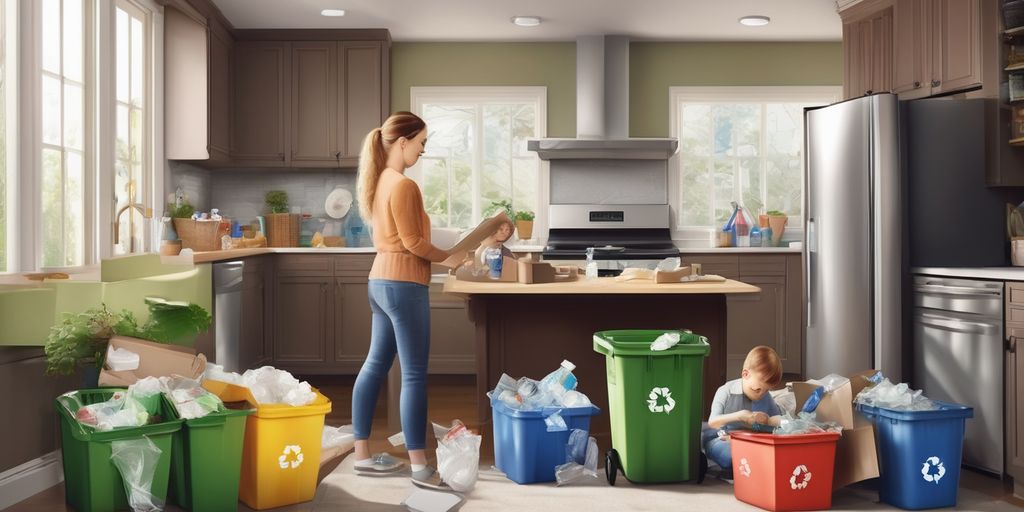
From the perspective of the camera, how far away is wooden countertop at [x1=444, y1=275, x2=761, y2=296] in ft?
12.1

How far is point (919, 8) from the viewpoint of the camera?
4684 mm

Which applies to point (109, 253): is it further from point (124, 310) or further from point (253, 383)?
point (253, 383)

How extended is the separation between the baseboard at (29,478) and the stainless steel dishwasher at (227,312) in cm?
154

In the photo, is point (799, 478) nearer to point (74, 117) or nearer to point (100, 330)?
point (100, 330)

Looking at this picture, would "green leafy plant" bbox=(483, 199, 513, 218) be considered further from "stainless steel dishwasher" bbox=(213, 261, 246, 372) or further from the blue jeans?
the blue jeans

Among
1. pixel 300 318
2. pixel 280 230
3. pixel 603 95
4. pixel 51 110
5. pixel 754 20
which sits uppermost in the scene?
pixel 754 20

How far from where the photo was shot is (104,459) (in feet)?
9.50

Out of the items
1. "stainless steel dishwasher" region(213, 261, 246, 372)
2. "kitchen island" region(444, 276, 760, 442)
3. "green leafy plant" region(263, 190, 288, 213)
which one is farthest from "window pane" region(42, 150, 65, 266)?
"green leafy plant" region(263, 190, 288, 213)

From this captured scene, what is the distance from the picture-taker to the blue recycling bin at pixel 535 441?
3.38m

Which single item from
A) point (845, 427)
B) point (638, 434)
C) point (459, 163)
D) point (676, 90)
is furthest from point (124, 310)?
point (676, 90)

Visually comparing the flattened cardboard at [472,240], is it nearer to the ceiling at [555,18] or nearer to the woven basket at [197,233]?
the ceiling at [555,18]

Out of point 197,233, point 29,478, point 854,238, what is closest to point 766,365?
point 854,238

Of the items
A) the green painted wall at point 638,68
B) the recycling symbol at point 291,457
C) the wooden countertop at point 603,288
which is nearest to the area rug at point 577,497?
the recycling symbol at point 291,457

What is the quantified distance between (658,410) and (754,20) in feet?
12.0
